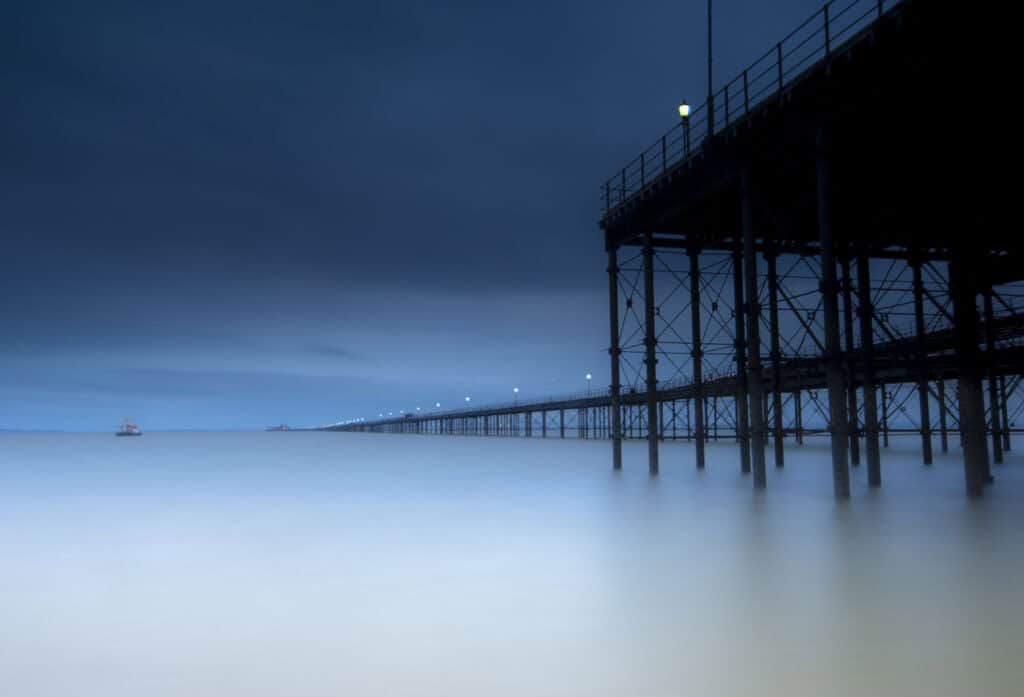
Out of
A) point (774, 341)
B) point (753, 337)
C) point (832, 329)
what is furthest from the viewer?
point (774, 341)

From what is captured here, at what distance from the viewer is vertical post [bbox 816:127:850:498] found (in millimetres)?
13617

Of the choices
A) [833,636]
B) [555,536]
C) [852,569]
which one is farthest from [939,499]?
[833,636]

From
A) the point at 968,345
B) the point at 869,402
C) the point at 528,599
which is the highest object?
the point at 968,345

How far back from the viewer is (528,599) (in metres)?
6.80

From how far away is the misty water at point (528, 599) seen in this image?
4.73m

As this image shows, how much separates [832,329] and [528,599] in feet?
31.9

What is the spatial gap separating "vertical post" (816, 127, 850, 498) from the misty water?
0.86 metres

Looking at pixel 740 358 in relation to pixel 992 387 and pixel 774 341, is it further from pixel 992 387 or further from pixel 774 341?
pixel 992 387

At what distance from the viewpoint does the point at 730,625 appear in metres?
5.72

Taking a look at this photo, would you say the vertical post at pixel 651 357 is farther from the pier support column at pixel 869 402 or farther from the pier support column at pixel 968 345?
the pier support column at pixel 968 345

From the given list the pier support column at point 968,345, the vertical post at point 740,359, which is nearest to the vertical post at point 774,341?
the vertical post at point 740,359

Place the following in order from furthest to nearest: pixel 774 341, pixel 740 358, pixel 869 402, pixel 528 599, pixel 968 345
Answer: pixel 774 341
pixel 740 358
pixel 869 402
pixel 968 345
pixel 528 599

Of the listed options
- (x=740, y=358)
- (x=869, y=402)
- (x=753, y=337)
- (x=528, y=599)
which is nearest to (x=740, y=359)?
(x=740, y=358)

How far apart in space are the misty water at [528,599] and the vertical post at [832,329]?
0.86 m
